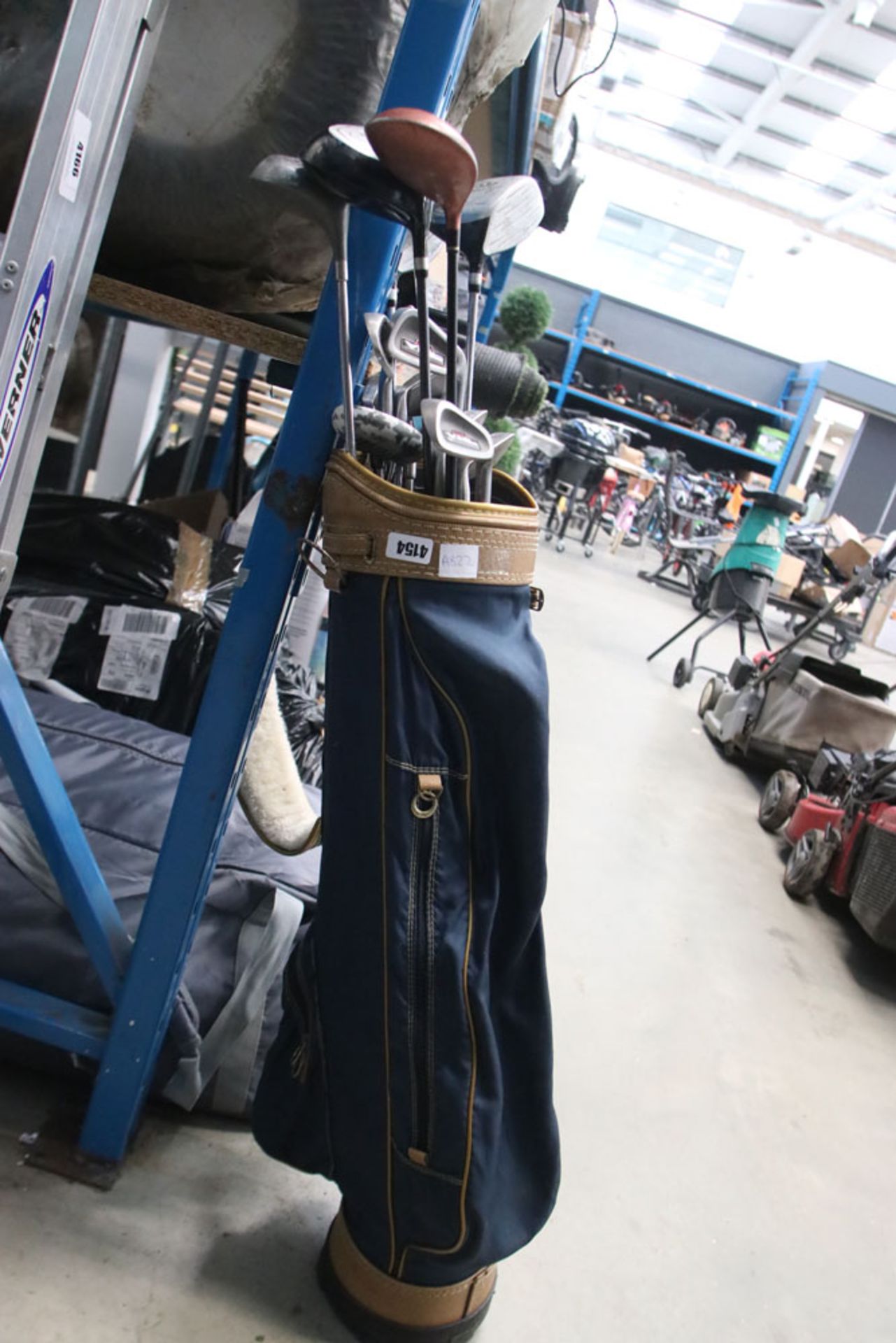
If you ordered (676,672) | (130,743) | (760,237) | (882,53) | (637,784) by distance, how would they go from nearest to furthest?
(130,743)
(637,784)
(676,672)
(882,53)
(760,237)

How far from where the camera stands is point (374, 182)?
67 centimetres

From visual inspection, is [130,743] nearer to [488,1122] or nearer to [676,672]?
[488,1122]

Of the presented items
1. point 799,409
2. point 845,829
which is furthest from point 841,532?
point 845,829

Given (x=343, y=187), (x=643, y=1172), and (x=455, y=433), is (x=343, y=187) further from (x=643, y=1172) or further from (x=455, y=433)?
(x=643, y=1172)

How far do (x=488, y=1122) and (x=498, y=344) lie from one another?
400 centimetres

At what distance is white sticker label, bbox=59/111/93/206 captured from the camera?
2.03ft

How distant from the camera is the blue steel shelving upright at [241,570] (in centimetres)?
62

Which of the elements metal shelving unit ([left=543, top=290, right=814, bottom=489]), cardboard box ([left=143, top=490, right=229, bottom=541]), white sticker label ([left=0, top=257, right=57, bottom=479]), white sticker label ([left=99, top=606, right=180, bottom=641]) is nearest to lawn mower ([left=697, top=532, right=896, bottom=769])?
cardboard box ([left=143, top=490, right=229, bottom=541])

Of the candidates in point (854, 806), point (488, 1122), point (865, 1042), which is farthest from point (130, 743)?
point (854, 806)

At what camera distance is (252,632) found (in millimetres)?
821

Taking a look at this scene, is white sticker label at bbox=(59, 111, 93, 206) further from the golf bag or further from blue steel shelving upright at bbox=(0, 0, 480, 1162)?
the golf bag

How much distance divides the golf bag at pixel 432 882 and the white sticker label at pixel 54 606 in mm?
935

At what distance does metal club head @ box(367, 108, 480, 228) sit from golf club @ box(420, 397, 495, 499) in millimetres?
147

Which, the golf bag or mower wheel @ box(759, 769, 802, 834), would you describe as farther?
mower wheel @ box(759, 769, 802, 834)
